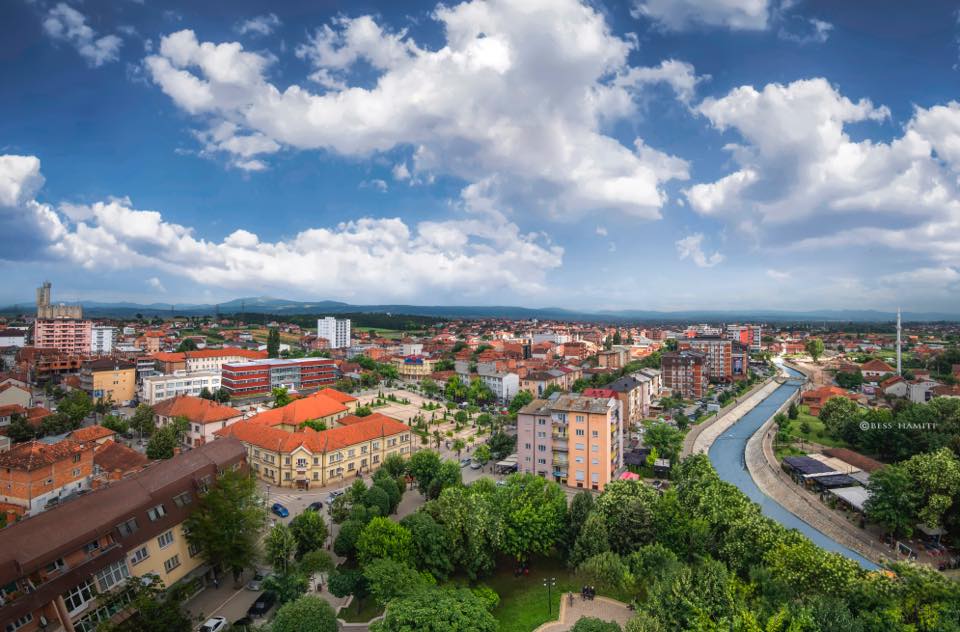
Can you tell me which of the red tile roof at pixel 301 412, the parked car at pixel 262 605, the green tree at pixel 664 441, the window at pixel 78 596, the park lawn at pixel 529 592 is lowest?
the park lawn at pixel 529 592

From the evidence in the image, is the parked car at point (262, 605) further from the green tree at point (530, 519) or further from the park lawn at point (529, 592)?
the green tree at point (530, 519)

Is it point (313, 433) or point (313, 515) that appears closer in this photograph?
point (313, 515)

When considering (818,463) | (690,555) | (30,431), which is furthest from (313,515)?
(818,463)

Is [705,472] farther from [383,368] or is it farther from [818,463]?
[383,368]

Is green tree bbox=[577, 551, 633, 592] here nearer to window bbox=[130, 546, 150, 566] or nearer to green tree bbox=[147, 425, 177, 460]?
window bbox=[130, 546, 150, 566]

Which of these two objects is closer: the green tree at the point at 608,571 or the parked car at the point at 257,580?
the green tree at the point at 608,571

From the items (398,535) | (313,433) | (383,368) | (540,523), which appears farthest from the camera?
(383,368)

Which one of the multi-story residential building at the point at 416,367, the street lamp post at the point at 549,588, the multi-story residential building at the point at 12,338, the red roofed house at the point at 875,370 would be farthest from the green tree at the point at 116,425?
the red roofed house at the point at 875,370
